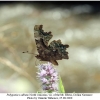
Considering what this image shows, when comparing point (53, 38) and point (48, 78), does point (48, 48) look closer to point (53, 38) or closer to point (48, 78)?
point (53, 38)

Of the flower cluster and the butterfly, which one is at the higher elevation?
the butterfly

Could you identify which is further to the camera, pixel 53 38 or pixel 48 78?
pixel 53 38

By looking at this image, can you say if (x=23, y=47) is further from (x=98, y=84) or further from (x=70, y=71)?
(x=98, y=84)

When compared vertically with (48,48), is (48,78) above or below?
below

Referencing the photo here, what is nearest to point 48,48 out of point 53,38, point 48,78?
point 53,38
